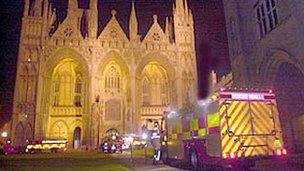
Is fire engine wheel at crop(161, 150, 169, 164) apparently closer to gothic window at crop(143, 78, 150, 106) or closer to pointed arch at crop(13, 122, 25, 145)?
pointed arch at crop(13, 122, 25, 145)

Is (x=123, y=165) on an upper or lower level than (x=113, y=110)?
lower

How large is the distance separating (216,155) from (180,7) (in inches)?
1779

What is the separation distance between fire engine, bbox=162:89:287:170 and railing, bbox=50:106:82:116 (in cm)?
3695

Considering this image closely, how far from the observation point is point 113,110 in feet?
155

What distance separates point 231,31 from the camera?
23406 mm

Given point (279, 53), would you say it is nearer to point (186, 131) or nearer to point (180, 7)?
point (186, 131)

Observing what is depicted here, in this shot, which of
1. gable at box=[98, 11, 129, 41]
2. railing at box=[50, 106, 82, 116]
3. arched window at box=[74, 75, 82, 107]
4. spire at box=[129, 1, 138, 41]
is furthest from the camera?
spire at box=[129, 1, 138, 41]

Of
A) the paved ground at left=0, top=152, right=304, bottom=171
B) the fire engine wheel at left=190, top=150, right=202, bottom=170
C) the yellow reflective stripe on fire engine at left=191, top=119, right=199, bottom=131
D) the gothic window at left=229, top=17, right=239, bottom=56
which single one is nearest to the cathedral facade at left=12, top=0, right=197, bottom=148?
the gothic window at left=229, top=17, right=239, bottom=56

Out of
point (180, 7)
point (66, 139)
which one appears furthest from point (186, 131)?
point (180, 7)

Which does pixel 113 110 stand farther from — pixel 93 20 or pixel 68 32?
pixel 93 20

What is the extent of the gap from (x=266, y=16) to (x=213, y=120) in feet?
37.5

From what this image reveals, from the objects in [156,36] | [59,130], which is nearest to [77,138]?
[59,130]

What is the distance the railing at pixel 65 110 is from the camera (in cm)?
4572

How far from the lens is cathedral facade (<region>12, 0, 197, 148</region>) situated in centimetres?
4312
